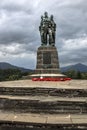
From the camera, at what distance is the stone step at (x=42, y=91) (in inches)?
363

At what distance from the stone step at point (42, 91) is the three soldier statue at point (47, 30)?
42.3 feet

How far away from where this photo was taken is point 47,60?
2170 centimetres

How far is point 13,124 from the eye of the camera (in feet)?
23.3

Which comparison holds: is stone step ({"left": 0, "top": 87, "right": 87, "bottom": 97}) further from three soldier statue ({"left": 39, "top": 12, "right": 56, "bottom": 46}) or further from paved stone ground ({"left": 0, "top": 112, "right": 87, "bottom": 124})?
three soldier statue ({"left": 39, "top": 12, "right": 56, "bottom": 46})

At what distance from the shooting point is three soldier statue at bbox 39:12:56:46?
2259 centimetres

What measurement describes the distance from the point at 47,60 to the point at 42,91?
12157mm

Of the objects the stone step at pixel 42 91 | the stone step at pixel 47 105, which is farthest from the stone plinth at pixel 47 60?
the stone step at pixel 47 105

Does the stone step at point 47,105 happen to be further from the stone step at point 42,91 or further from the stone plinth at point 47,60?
the stone plinth at point 47,60

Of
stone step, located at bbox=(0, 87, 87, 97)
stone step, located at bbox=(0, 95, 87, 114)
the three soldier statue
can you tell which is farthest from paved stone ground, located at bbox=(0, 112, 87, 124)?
the three soldier statue

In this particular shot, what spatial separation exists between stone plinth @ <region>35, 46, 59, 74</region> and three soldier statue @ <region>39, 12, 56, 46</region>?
85 cm

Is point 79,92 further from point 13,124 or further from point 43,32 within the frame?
point 43,32

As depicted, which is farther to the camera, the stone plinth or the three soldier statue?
the three soldier statue

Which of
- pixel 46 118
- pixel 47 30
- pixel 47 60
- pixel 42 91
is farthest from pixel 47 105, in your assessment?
pixel 47 30

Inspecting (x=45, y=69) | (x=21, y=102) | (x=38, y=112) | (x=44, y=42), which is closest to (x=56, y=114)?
(x=38, y=112)
